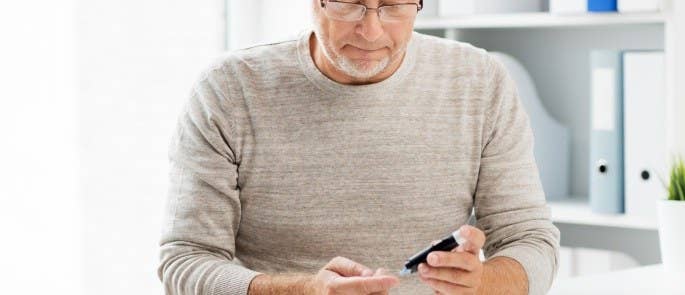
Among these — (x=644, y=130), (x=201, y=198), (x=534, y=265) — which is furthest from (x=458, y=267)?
(x=644, y=130)

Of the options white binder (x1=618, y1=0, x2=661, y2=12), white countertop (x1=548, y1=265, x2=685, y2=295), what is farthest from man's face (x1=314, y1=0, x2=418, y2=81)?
white binder (x1=618, y1=0, x2=661, y2=12)

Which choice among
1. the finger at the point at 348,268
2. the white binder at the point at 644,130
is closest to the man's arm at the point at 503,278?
the finger at the point at 348,268

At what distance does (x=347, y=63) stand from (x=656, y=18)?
2.95 ft

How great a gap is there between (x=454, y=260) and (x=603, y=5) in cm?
110

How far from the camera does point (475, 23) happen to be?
2637 mm

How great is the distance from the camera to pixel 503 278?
1.69 m

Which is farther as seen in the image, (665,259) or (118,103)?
(118,103)

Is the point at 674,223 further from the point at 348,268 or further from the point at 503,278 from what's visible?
the point at 348,268

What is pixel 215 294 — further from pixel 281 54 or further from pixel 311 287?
pixel 281 54

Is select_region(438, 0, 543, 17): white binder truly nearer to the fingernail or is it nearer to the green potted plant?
the green potted plant

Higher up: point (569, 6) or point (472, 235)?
point (569, 6)

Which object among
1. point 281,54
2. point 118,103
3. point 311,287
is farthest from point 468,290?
point 118,103

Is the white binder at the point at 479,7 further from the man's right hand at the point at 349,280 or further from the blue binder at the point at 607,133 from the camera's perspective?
the man's right hand at the point at 349,280

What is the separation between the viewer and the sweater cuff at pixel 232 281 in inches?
65.8
